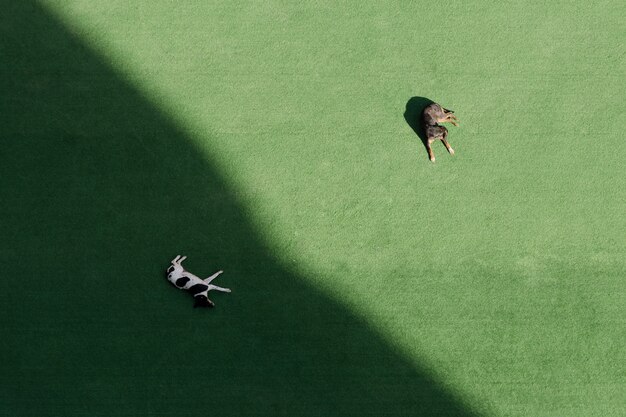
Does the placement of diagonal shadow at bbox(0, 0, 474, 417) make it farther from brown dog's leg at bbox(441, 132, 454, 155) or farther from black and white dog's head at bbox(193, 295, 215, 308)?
brown dog's leg at bbox(441, 132, 454, 155)

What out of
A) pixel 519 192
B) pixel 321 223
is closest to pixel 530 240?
pixel 519 192

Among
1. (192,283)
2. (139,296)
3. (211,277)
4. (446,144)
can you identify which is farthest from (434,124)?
(139,296)

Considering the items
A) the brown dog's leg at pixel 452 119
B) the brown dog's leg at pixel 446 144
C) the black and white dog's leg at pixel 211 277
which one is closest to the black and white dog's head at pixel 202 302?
the black and white dog's leg at pixel 211 277

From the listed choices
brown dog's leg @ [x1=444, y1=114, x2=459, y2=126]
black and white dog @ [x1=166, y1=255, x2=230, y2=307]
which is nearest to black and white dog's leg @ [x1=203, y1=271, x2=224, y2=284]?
black and white dog @ [x1=166, y1=255, x2=230, y2=307]

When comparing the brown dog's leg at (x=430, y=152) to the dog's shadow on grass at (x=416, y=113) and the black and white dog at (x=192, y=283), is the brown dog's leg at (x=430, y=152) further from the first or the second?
the black and white dog at (x=192, y=283)

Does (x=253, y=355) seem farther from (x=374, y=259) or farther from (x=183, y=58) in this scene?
(x=183, y=58)

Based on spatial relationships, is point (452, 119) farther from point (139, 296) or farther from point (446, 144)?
point (139, 296)
